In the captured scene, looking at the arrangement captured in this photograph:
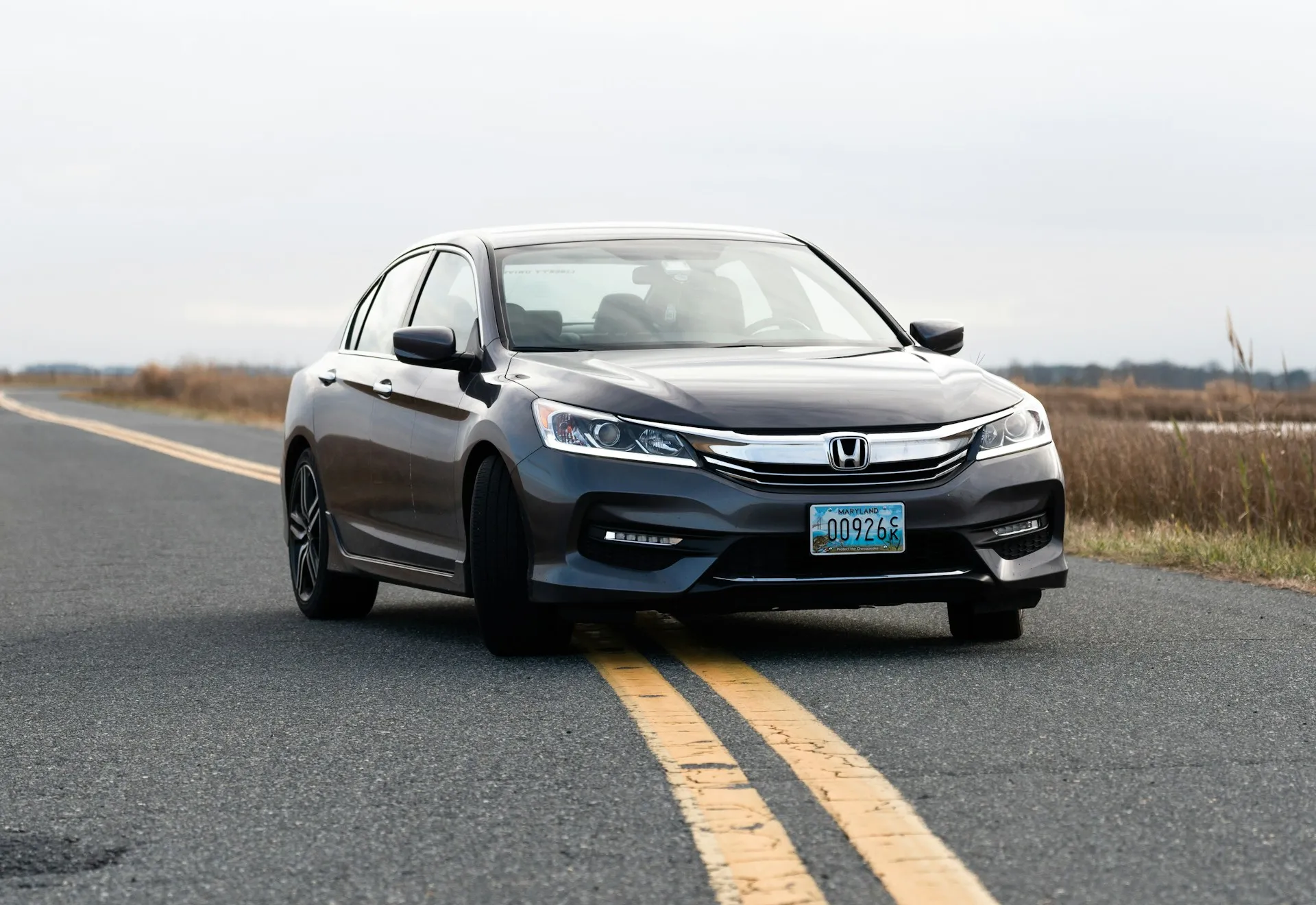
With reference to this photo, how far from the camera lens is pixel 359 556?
7629 mm

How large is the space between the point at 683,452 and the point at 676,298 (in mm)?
1451

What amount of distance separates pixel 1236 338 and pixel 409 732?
23.3 feet

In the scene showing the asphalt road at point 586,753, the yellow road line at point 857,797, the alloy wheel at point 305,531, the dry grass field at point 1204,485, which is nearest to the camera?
the yellow road line at point 857,797

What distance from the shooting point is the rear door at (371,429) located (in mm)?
7297

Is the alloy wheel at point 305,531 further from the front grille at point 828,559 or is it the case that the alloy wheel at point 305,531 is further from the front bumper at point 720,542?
the front grille at point 828,559

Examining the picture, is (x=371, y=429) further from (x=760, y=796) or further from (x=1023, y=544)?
(x=760, y=796)

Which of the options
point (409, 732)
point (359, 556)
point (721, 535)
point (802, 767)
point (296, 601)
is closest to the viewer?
point (802, 767)

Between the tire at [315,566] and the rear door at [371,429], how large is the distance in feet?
0.54

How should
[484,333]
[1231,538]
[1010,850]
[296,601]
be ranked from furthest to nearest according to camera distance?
[1231,538], [296,601], [484,333], [1010,850]

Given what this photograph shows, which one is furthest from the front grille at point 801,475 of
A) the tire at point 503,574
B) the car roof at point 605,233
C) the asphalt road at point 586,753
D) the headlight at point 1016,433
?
the car roof at point 605,233

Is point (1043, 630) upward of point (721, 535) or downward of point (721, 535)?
downward

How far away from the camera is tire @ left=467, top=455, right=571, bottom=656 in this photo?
6.18m

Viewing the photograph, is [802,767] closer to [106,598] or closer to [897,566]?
[897,566]

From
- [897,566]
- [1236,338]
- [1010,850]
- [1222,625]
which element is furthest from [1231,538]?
[1010,850]
